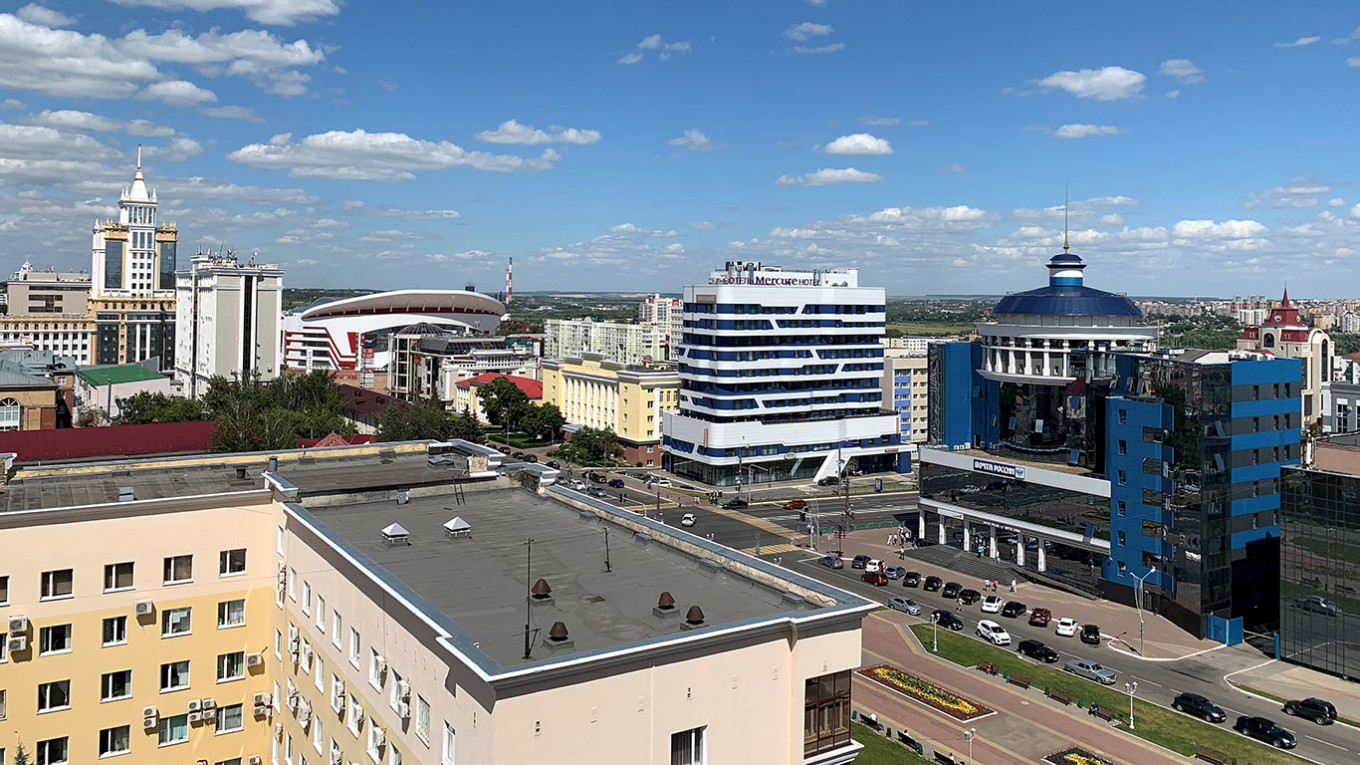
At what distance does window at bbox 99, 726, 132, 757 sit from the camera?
22188mm

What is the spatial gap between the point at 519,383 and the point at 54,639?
97.7 meters

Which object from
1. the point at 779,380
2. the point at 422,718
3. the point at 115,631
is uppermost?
the point at 779,380

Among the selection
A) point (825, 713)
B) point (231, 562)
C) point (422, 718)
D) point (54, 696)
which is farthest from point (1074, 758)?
point (54, 696)

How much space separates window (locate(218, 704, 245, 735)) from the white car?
3281 cm

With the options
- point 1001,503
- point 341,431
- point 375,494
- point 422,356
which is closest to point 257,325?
point 422,356

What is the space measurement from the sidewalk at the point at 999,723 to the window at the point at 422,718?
73.2 feet

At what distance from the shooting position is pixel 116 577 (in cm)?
2244

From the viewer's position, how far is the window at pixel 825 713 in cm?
1622

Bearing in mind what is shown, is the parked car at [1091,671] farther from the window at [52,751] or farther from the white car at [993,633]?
the window at [52,751]

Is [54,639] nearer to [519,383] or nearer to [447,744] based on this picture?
[447,744]

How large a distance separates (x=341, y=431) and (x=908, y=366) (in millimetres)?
57591

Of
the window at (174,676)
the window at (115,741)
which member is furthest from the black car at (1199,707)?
the window at (115,741)

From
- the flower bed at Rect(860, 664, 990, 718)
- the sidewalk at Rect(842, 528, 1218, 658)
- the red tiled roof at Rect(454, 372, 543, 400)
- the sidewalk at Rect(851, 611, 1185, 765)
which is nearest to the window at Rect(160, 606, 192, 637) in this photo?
the sidewalk at Rect(851, 611, 1185, 765)

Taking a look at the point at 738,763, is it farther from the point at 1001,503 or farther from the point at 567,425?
the point at 567,425
